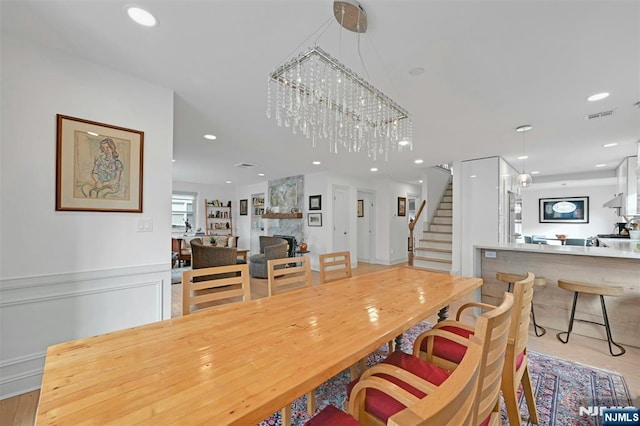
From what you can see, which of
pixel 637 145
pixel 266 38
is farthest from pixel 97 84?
pixel 637 145

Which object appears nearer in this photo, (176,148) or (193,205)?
(176,148)

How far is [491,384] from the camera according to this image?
3.01ft

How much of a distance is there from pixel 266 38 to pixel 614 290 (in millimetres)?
3581

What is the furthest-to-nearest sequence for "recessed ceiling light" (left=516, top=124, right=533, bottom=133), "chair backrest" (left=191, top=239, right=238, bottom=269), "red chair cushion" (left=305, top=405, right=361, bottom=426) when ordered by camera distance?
"chair backrest" (left=191, top=239, right=238, bottom=269) < "recessed ceiling light" (left=516, top=124, right=533, bottom=133) < "red chair cushion" (left=305, top=405, right=361, bottom=426)

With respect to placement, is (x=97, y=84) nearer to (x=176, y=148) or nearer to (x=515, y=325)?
(x=176, y=148)

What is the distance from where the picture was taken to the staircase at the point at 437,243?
586cm

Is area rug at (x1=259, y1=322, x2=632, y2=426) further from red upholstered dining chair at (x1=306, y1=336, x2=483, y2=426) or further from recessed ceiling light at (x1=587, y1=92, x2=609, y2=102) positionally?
recessed ceiling light at (x1=587, y1=92, x2=609, y2=102)

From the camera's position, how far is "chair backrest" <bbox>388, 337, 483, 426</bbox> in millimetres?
497

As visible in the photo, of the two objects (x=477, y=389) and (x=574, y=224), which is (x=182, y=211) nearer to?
(x=477, y=389)

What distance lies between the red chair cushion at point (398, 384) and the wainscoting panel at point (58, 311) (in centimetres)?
190

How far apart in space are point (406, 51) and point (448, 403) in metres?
1.97

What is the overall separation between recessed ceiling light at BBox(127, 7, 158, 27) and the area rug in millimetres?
2423

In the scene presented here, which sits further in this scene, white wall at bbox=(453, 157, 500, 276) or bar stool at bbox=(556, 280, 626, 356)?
white wall at bbox=(453, 157, 500, 276)
